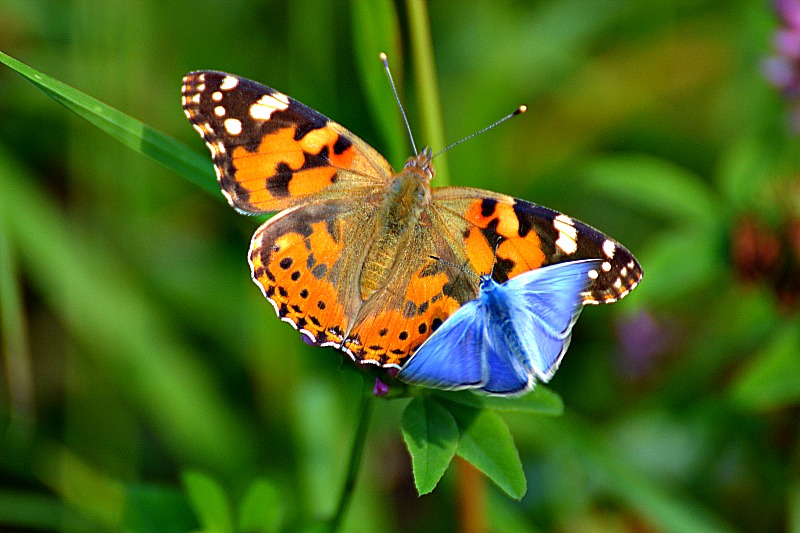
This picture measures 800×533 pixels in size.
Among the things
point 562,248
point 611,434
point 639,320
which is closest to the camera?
point 562,248

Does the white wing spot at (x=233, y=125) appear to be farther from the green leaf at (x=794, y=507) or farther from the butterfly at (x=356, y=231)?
the green leaf at (x=794, y=507)

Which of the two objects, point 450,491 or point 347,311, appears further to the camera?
point 450,491

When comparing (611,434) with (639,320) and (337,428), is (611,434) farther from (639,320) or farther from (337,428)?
(337,428)

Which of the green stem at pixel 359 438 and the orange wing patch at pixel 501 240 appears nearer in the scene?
the green stem at pixel 359 438

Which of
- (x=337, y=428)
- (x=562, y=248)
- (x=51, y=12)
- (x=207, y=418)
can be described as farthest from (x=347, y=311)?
(x=51, y=12)

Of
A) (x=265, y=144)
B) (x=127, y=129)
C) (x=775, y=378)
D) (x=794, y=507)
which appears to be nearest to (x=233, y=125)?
(x=265, y=144)

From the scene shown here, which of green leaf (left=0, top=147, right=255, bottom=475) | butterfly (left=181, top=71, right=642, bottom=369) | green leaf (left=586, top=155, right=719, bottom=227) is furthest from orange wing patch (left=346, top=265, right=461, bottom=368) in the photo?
green leaf (left=0, top=147, right=255, bottom=475)

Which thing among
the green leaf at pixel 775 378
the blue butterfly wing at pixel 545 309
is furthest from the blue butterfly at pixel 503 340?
the green leaf at pixel 775 378
